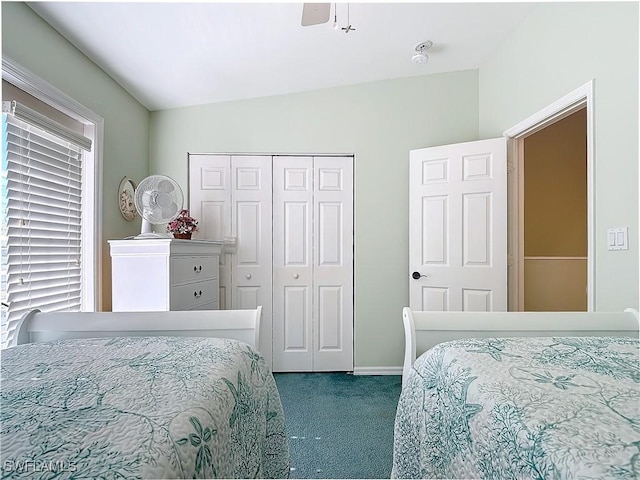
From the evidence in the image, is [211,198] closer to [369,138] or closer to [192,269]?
[192,269]

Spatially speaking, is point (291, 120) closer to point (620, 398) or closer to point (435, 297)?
point (435, 297)

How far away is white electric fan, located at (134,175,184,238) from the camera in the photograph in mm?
2467

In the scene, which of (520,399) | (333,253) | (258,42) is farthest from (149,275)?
(520,399)

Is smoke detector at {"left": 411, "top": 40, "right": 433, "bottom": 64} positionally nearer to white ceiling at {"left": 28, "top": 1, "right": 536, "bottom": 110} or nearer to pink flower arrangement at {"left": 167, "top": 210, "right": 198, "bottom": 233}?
white ceiling at {"left": 28, "top": 1, "right": 536, "bottom": 110}

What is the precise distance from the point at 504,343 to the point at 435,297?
1.82 meters

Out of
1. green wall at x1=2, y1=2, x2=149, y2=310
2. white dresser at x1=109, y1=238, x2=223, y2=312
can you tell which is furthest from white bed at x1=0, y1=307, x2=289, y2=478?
green wall at x1=2, y1=2, x2=149, y2=310

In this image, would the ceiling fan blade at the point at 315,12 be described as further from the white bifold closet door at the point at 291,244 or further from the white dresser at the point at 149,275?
the white bifold closet door at the point at 291,244

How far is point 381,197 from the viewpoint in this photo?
3.19 meters

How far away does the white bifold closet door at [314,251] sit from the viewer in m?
3.23

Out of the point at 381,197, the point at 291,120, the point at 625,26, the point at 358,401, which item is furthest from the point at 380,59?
the point at 358,401

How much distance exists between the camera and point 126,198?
2758 mm

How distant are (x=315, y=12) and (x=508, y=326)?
1.56 m

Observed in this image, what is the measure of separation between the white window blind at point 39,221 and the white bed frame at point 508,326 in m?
1.89

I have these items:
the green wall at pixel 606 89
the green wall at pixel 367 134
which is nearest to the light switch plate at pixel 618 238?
the green wall at pixel 606 89
